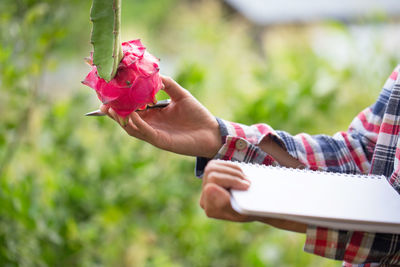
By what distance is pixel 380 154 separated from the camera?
71 centimetres

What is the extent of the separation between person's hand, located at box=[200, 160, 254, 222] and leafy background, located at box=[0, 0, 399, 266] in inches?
30.7

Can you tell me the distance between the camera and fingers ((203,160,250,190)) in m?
0.54

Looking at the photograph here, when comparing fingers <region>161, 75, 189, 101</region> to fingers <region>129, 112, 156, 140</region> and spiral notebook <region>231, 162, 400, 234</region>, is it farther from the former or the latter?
spiral notebook <region>231, 162, 400, 234</region>

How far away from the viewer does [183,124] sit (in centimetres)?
73

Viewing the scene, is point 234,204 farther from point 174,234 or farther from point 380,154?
point 174,234

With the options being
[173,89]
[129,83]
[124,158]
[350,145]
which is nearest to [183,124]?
[173,89]

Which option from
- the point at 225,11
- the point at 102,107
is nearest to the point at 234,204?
the point at 102,107

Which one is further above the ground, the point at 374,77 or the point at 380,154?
the point at 380,154

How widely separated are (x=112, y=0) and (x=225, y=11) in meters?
3.40

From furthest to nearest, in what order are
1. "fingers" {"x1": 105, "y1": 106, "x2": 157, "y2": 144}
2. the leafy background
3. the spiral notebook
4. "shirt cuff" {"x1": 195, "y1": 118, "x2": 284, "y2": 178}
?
the leafy background, "shirt cuff" {"x1": 195, "y1": 118, "x2": 284, "y2": 178}, "fingers" {"x1": 105, "y1": 106, "x2": 157, "y2": 144}, the spiral notebook

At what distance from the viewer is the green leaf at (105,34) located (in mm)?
542

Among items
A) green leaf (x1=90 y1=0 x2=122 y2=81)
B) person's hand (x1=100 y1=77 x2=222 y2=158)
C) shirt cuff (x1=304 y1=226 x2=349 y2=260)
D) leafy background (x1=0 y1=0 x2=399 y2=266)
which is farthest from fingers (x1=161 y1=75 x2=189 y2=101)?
leafy background (x1=0 y1=0 x2=399 y2=266)

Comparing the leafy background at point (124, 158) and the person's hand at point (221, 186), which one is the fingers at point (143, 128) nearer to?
the person's hand at point (221, 186)

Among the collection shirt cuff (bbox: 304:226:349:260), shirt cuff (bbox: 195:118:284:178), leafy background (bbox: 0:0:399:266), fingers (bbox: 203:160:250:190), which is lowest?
leafy background (bbox: 0:0:399:266)
